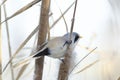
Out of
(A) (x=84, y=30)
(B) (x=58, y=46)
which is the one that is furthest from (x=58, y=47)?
(A) (x=84, y=30)

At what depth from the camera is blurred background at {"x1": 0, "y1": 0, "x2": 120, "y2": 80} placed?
903 mm

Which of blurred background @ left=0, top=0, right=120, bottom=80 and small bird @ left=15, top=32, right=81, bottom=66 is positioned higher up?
small bird @ left=15, top=32, right=81, bottom=66

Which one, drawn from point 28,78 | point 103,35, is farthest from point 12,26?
point 103,35

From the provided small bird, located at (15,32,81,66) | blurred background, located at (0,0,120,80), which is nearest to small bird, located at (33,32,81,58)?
small bird, located at (15,32,81,66)

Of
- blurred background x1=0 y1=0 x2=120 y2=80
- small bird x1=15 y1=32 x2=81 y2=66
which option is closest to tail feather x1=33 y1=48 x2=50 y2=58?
small bird x1=15 y1=32 x2=81 y2=66

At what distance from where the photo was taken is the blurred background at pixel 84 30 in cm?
90

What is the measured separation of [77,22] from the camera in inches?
36.7

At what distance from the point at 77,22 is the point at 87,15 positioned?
5cm

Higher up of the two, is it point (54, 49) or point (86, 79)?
point (54, 49)

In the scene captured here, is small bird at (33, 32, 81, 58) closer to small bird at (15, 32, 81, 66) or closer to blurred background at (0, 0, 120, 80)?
small bird at (15, 32, 81, 66)

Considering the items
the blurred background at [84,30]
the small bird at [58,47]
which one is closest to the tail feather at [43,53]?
the small bird at [58,47]

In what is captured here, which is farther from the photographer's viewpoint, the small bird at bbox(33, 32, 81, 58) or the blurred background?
the blurred background

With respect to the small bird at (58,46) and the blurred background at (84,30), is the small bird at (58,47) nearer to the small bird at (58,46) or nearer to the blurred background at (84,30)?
the small bird at (58,46)

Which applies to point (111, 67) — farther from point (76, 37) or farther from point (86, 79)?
point (76, 37)
